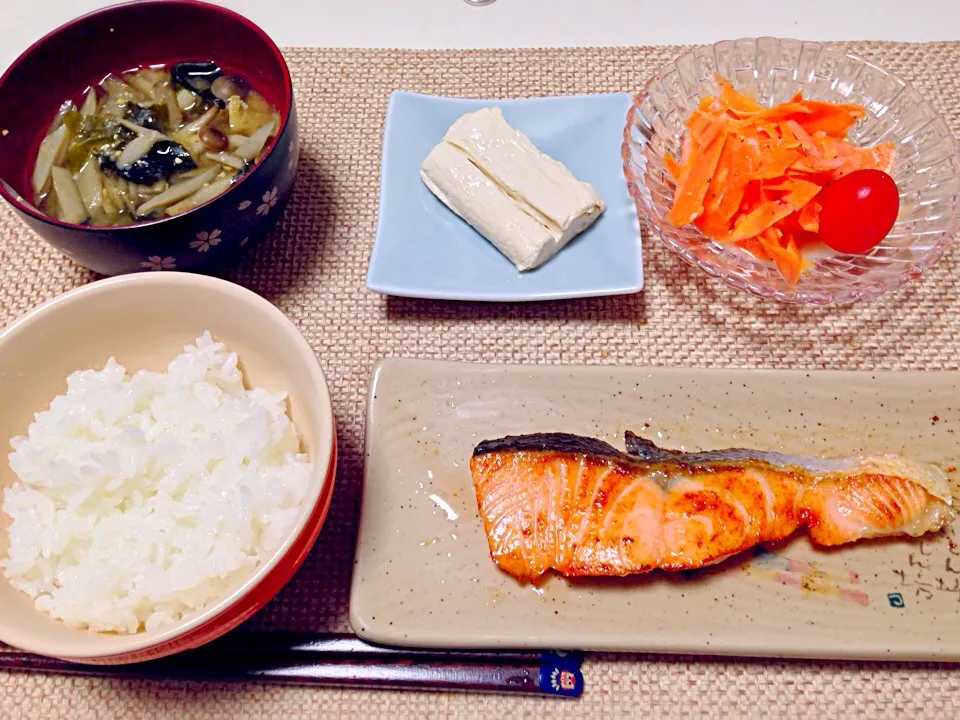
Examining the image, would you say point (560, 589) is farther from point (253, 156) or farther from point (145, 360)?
point (253, 156)

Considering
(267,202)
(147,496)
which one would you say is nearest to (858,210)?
(267,202)

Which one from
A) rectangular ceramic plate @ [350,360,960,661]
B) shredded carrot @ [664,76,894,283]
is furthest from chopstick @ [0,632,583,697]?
shredded carrot @ [664,76,894,283]

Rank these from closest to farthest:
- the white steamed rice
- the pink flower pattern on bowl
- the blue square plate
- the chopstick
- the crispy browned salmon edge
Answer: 1. the white steamed rice
2. the chopstick
3. the crispy browned salmon edge
4. the pink flower pattern on bowl
5. the blue square plate

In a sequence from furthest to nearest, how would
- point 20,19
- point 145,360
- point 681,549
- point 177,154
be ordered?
point 20,19, point 177,154, point 145,360, point 681,549

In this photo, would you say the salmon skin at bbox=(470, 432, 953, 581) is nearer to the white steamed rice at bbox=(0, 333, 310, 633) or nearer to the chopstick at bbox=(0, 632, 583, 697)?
the chopstick at bbox=(0, 632, 583, 697)

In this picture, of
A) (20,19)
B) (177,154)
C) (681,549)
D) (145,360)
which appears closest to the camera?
(681,549)

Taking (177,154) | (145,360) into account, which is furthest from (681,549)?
(177,154)
